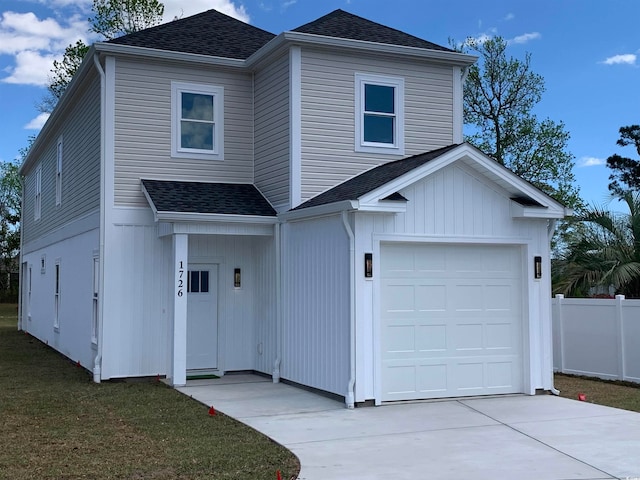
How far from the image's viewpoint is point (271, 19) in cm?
2359

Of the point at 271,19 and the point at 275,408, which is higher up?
the point at 271,19

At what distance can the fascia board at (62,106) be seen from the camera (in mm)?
13820

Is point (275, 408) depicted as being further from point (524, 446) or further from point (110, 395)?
point (524, 446)

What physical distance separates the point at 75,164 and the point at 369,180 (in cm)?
779

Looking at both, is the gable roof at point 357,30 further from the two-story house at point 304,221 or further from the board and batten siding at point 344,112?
the board and batten siding at point 344,112

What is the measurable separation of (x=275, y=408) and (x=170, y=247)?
4338 millimetres

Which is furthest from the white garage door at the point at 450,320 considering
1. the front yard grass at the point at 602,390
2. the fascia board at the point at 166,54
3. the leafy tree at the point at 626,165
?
the leafy tree at the point at 626,165

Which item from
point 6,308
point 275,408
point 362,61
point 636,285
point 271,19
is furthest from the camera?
point 6,308

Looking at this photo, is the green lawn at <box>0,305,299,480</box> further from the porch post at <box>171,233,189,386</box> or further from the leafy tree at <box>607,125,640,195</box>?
the leafy tree at <box>607,125,640,195</box>

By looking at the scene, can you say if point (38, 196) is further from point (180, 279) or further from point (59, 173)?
point (180, 279)

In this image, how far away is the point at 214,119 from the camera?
46.3 ft

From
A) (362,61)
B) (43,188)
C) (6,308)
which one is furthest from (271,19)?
(6,308)

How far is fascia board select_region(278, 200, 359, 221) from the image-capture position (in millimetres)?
10242

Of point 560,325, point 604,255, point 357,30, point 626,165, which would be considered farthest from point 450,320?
point 626,165
